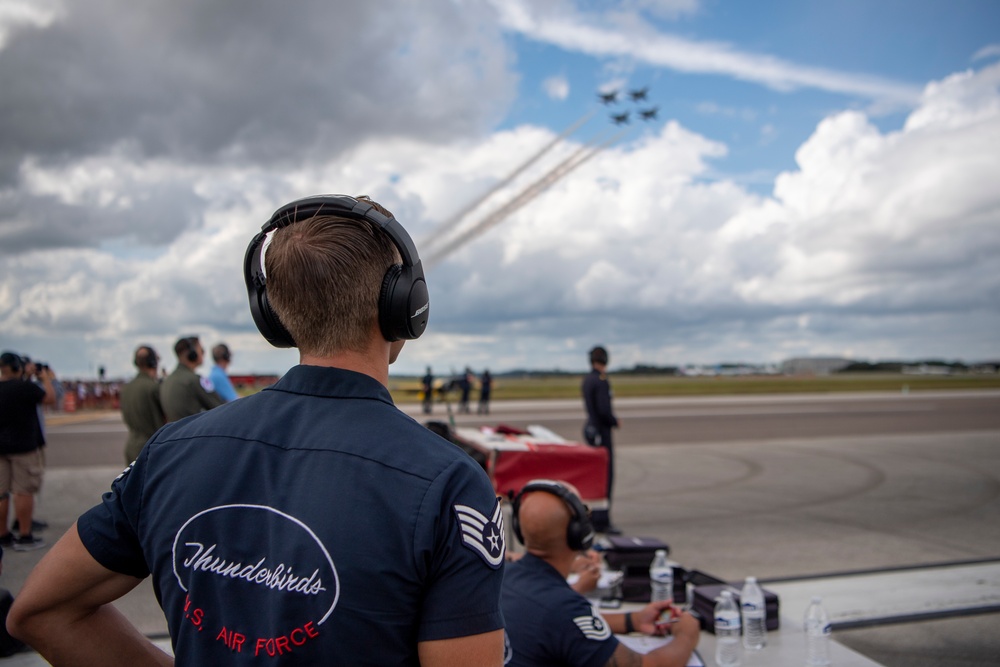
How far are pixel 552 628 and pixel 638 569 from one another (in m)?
1.91

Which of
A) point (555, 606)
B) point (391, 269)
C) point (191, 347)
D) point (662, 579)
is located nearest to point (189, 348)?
point (191, 347)

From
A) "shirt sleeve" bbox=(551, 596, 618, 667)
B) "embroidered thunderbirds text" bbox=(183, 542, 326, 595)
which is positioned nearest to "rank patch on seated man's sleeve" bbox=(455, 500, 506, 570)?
"embroidered thunderbirds text" bbox=(183, 542, 326, 595)

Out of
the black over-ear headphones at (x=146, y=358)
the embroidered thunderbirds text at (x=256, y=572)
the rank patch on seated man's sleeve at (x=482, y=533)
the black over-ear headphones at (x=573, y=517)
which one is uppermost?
the black over-ear headphones at (x=146, y=358)

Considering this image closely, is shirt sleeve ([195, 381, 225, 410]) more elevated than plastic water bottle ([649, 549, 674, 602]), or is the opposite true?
shirt sleeve ([195, 381, 225, 410])

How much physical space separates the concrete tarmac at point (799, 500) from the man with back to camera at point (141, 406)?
1.46 metres

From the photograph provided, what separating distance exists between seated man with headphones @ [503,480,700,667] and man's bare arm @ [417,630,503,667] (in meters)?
1.84

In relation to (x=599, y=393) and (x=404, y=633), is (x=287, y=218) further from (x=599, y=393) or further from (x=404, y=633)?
(x=599, y=393)

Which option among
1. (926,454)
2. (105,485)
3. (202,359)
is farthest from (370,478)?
(926,454)

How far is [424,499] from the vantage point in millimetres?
1146

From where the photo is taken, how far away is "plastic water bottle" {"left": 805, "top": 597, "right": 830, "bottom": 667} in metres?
3.62

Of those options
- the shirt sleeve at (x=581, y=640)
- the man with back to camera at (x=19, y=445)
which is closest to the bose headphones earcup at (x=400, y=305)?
the shirt sleeve at (x=581, y=640)

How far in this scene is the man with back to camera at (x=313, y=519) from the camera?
114 centimetres

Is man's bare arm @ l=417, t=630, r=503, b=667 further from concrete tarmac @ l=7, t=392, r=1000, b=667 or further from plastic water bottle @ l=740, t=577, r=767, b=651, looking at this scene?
concrete tarmac @ l=7, t=392, r=1000, b=667

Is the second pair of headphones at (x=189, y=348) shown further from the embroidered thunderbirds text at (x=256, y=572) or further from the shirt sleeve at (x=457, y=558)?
the shirt sleeve at (x=457, y=558)
